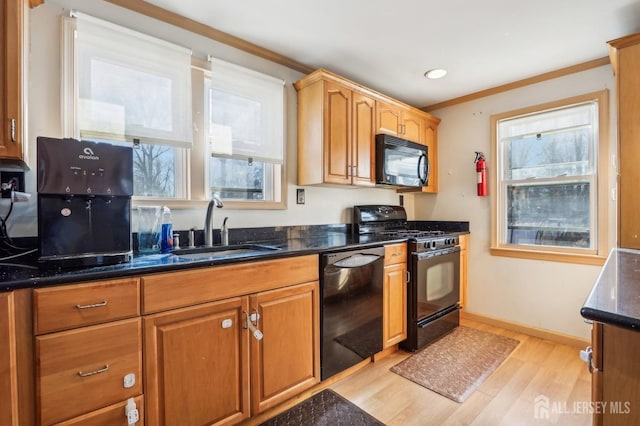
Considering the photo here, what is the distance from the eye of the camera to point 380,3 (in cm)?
175

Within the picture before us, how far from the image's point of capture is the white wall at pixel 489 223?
256cm

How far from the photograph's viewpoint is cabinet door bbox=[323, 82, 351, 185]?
7.77ft

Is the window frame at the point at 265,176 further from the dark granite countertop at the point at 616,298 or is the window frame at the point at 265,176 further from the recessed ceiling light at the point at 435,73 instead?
the dark granite countertop at the point at 616,298

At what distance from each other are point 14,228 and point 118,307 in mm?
791

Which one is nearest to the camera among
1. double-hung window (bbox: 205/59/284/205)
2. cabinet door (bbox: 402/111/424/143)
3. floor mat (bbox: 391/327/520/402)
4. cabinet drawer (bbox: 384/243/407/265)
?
floor mat (bbox: 391/327/520/402)

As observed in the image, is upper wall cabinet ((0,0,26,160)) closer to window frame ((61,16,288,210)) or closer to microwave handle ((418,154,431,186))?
window frame ((61,16,288,210))

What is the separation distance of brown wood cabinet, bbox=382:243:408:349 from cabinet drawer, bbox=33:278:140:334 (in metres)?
1.64

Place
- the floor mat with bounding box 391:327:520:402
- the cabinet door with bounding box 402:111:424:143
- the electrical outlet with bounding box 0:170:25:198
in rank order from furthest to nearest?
the cabinet door with bounding box 402:111:424:143
the floor mat with bounding box 391:327:520:402
the electrical outlet with bounding box 0:170:25:198

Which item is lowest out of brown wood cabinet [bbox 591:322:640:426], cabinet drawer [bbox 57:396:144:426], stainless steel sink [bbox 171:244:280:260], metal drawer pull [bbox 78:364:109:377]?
cabinet drawer [bbox 57:396:144:426]

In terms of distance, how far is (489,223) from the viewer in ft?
10.1

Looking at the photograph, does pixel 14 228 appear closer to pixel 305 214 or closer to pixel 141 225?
pixel 141 225

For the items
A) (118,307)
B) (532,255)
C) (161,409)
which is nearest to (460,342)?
(532,255)

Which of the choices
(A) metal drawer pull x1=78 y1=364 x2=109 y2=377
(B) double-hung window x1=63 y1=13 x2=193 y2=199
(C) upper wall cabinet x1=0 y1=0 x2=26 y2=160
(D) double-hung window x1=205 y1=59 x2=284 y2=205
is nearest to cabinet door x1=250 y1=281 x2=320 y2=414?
(A) metal drawer pull x1=78 y1=364 x2=109 y2=377

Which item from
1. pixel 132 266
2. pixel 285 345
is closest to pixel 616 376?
pixel 285 345
